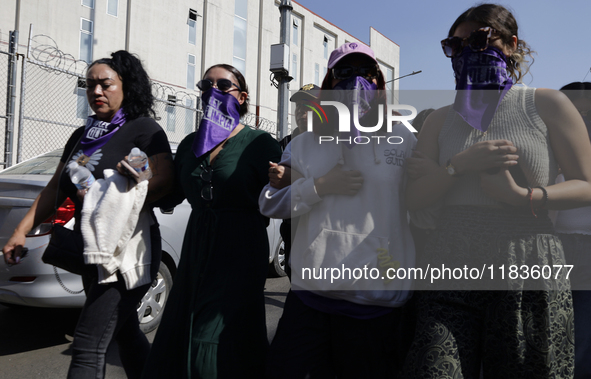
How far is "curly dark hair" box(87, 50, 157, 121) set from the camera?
2674 mm

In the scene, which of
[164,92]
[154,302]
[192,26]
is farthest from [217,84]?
[192,26]

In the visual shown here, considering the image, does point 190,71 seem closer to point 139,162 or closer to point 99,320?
point 139,162

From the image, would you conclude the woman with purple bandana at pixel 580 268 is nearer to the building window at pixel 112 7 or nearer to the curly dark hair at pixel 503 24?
the curly dark hair at pixel 503 24

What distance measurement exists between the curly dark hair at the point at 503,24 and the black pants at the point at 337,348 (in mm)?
1076

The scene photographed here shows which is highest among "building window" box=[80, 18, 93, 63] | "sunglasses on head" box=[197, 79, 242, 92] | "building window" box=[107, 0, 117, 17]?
"building window" box=[107, 0, 117, 17]

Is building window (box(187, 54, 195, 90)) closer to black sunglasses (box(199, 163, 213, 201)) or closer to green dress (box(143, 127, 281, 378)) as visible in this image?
green dress (box(143, 127, 281, 378))

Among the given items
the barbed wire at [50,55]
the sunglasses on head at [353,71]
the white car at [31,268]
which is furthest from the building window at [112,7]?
the sunglasses on head at [353,71]

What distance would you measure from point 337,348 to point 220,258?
29.1 inches

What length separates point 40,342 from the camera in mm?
4090

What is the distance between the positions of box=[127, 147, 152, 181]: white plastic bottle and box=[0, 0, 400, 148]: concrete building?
37.0 ft

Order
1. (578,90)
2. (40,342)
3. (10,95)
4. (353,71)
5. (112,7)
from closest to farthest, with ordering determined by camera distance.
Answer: (353,71)
(578,90)
(40,342)
(10,95)
(112,7)

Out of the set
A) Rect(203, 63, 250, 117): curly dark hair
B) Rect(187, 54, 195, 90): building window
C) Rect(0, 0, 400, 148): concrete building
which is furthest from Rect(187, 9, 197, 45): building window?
Rect(203, 63, 250, 117): curly dark hair

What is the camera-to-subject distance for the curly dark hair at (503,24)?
183cm

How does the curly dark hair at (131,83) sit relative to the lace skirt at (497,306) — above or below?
above
